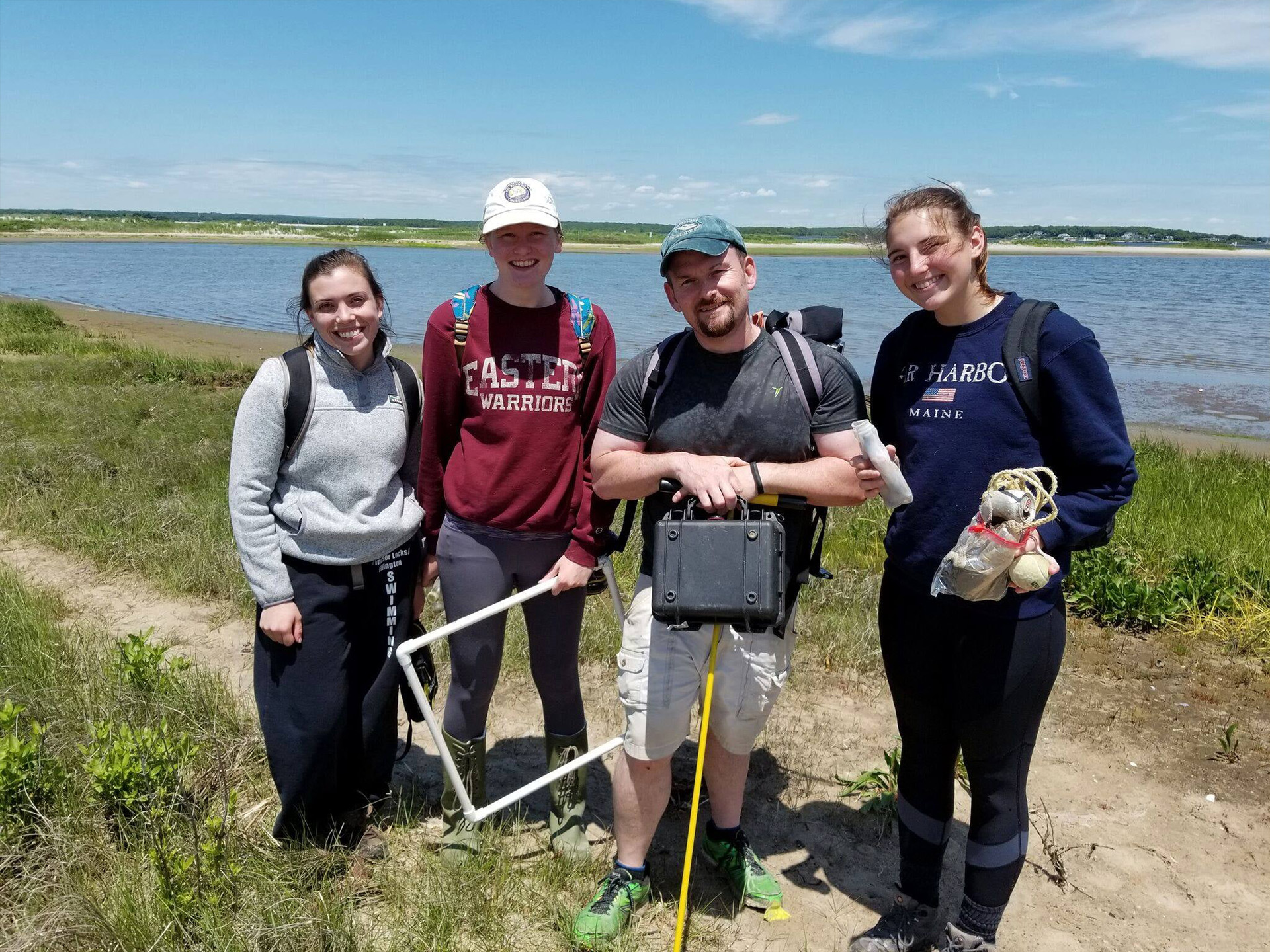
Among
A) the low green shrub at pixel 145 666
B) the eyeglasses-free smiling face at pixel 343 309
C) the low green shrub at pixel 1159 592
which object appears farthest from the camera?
the low green shrub at pixel 1159 592

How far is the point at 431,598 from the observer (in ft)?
17.2

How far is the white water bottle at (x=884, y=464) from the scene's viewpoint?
85.4 inches

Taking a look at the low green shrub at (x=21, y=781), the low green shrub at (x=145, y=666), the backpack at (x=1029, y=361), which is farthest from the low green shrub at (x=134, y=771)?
the backpack at (x=1029, y=361)

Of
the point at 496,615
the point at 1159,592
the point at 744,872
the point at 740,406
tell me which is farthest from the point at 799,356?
the point at 1159,592

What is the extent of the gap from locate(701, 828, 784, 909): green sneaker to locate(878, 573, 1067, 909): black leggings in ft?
1.41

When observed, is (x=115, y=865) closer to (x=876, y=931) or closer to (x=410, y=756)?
(x=410, y=756)

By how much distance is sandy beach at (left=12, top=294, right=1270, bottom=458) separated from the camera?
1260 cm

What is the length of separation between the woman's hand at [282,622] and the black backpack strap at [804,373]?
1.65 m

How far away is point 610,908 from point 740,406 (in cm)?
159

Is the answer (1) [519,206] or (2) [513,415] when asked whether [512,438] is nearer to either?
(2) [513,415]

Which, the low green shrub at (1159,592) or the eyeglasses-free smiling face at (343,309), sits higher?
the eyeglasses-free smiling face at (343,309)

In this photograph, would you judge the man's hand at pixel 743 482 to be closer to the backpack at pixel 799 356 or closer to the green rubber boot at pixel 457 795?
the backpack at pixel 799 356

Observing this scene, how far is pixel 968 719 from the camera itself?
8.01 feet

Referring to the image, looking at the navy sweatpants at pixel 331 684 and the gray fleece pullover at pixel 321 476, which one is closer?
→ the gray fleece pullover at pixel 321 476
